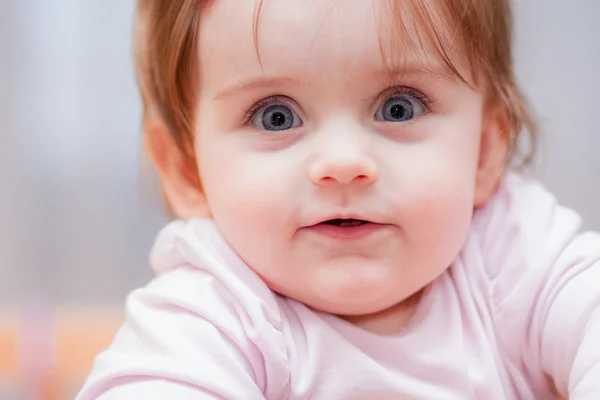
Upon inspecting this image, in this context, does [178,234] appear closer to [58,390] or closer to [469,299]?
[469,299]

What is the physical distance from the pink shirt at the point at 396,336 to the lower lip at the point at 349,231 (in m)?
0.09

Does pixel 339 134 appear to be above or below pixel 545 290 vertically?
above

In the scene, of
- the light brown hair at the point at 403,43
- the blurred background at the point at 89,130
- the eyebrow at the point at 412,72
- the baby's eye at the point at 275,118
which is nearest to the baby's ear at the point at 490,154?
the light brown hair at the point at 403,43

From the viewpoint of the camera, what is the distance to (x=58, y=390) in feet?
4.46

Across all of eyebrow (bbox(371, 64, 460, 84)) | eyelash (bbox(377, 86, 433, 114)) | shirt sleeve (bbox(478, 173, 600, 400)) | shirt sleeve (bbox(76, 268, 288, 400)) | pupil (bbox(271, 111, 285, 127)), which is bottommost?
shirt sleeve (bbox(76, 268, 288, 400))

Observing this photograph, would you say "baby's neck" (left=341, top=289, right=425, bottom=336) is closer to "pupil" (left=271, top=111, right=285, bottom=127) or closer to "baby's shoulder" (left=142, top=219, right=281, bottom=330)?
"baby's shoulder" (left=142, top=219, right=281, bottom=330)

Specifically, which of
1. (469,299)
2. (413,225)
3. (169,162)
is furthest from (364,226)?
A: (169,162)

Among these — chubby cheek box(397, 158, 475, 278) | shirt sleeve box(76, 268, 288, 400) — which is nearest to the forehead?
Result: chubby cheek box(397, 158, 475, 278)

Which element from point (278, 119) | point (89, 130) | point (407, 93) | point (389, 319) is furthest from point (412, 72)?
point (89, 130)

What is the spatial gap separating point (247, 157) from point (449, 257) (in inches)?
8.2

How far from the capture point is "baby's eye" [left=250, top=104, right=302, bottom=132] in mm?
812

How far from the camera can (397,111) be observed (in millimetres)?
817

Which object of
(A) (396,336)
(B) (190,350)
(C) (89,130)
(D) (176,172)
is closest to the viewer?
(B) (190,350)

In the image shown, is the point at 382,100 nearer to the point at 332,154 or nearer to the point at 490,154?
the point at 332,154
